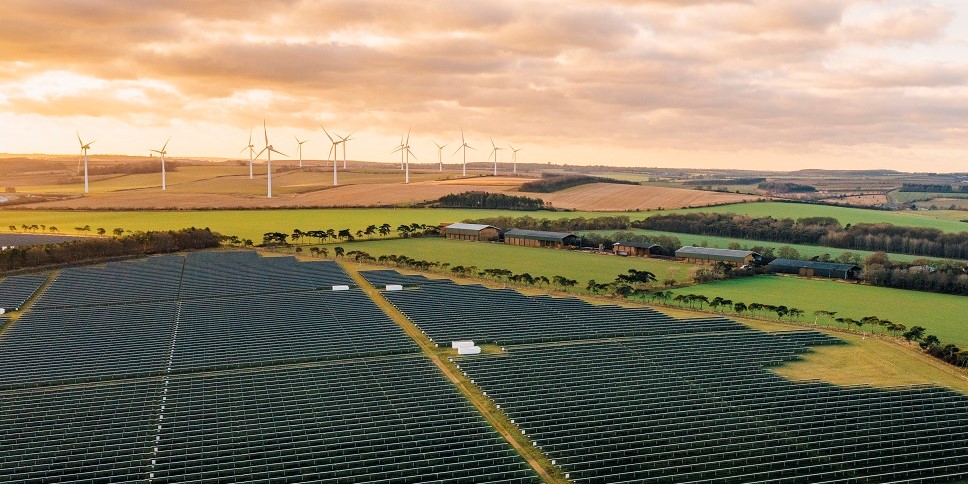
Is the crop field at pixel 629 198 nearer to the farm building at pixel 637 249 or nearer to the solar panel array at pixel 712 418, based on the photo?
the farm building at pixel 637 249

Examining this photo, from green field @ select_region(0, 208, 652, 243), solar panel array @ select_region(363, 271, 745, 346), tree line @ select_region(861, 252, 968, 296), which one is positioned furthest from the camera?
green field @ select_region(0, 208, 652, 243)

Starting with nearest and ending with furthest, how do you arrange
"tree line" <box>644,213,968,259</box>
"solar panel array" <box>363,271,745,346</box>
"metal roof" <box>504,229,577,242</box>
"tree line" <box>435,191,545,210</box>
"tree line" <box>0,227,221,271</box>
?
1. "solar panel array" <box>363,271,745,346</box>
2. "tree line" <box>0,227,221,271</box>
3. "tree line" <box>644,213,968,259</box>
4. "metal roof" <box>504,229,577,242</box>
5. "tree line" <box>435,191,545,210</box>

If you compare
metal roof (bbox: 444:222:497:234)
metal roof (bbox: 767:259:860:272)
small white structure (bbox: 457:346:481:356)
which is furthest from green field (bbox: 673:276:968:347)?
metal roof (bbox: 444:222:497:234)

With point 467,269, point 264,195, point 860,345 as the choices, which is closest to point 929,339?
point 860,345

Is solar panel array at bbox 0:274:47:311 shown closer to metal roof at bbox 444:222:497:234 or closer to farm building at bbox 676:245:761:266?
metal roof at bbox 444:222:497:234

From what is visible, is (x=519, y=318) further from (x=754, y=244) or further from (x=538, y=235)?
(x=754, y=244)

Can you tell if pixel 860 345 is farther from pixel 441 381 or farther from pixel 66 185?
pixel 66 185

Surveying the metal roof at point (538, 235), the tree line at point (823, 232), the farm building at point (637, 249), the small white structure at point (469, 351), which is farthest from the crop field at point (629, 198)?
the small white structure at point (469, 351)

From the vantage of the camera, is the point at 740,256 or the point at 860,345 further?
the point at 740,256
